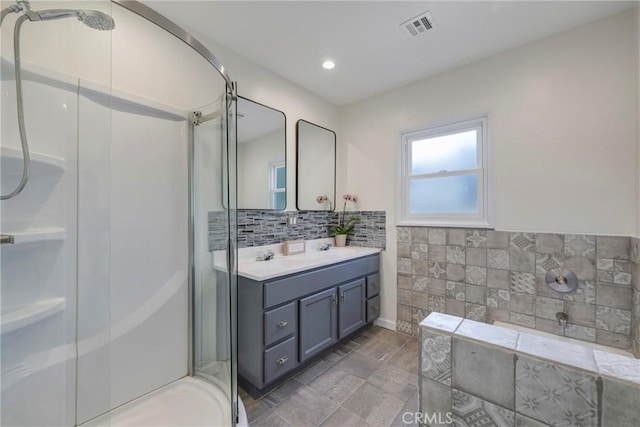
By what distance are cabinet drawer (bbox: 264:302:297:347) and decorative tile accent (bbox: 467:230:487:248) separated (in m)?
1.58

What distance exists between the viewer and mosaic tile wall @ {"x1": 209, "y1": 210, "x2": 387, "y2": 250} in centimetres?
180

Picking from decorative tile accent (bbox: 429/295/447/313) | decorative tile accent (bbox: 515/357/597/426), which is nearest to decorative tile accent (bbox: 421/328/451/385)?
decorative tile accent (bbox: 515/357/597/426)

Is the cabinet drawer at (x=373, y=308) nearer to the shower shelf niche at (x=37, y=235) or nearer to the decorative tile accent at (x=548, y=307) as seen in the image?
the decorative tile accent at (x=548, y=307)

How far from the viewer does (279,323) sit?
1723mm

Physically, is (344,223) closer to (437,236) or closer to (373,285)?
(373,285)

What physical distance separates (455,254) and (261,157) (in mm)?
1926

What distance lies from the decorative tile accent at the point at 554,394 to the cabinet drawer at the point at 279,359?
4.48 feet

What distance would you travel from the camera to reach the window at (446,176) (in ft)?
7.41

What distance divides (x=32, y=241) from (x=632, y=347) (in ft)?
10.9

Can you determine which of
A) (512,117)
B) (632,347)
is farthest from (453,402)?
(512,117)

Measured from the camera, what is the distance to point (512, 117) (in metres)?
2.07

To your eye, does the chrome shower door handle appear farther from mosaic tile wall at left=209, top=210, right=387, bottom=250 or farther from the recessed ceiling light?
the recessed ceiling light

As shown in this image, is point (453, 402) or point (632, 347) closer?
A: point (453, 402)

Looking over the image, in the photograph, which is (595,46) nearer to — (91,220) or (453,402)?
(453,402)
